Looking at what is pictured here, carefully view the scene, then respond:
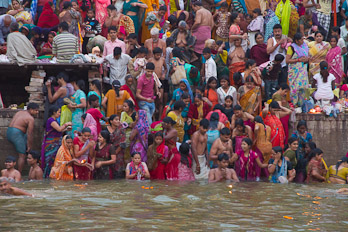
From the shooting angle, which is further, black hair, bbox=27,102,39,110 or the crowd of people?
black hair, bbox=27,102,39,110

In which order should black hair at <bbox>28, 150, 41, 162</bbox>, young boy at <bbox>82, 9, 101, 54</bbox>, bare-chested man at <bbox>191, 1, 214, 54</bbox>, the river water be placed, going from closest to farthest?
the river water → black hair at <bbox>28, 150, 41, 162</bbox> → bare-chested man at <bbox>191, 1, 214, 54</bbox> → young boy at <bbox>82, 9, 101, 54</bbox>

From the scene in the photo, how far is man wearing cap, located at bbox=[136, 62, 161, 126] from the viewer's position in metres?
13.9

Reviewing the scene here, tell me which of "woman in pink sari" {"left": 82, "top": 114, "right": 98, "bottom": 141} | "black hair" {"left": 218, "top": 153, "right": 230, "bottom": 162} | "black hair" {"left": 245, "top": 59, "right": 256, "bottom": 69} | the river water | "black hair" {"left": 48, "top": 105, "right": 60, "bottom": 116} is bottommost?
the river water

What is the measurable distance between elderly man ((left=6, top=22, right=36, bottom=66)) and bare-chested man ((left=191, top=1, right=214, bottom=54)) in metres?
3.62

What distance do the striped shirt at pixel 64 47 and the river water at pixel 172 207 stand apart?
3003 mm

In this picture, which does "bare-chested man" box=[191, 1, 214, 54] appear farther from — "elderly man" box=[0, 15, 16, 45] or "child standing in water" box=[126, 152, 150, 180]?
"elderly man" box=[0, 15, 16, 45]

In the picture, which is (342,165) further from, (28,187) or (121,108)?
(28,187)

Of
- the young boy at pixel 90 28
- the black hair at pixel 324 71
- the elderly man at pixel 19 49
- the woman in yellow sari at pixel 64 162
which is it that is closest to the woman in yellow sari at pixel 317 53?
the black hair at pixel 324 71

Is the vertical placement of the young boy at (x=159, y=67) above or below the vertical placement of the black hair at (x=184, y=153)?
above

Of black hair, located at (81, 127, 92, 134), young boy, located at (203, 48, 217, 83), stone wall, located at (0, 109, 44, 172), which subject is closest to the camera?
black hair, located at (81, 127, 92, 134)

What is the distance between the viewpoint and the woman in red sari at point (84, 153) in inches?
501

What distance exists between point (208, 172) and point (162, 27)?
14.9 feet

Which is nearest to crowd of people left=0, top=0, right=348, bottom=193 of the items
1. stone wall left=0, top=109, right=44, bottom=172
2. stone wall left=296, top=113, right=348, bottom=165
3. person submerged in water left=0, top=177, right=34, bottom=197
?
stone wall left=296, top=113, right=348, bottom=165

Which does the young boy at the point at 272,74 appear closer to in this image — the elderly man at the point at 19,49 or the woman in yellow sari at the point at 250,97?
the woman in yellow sari at the point at 250,97
